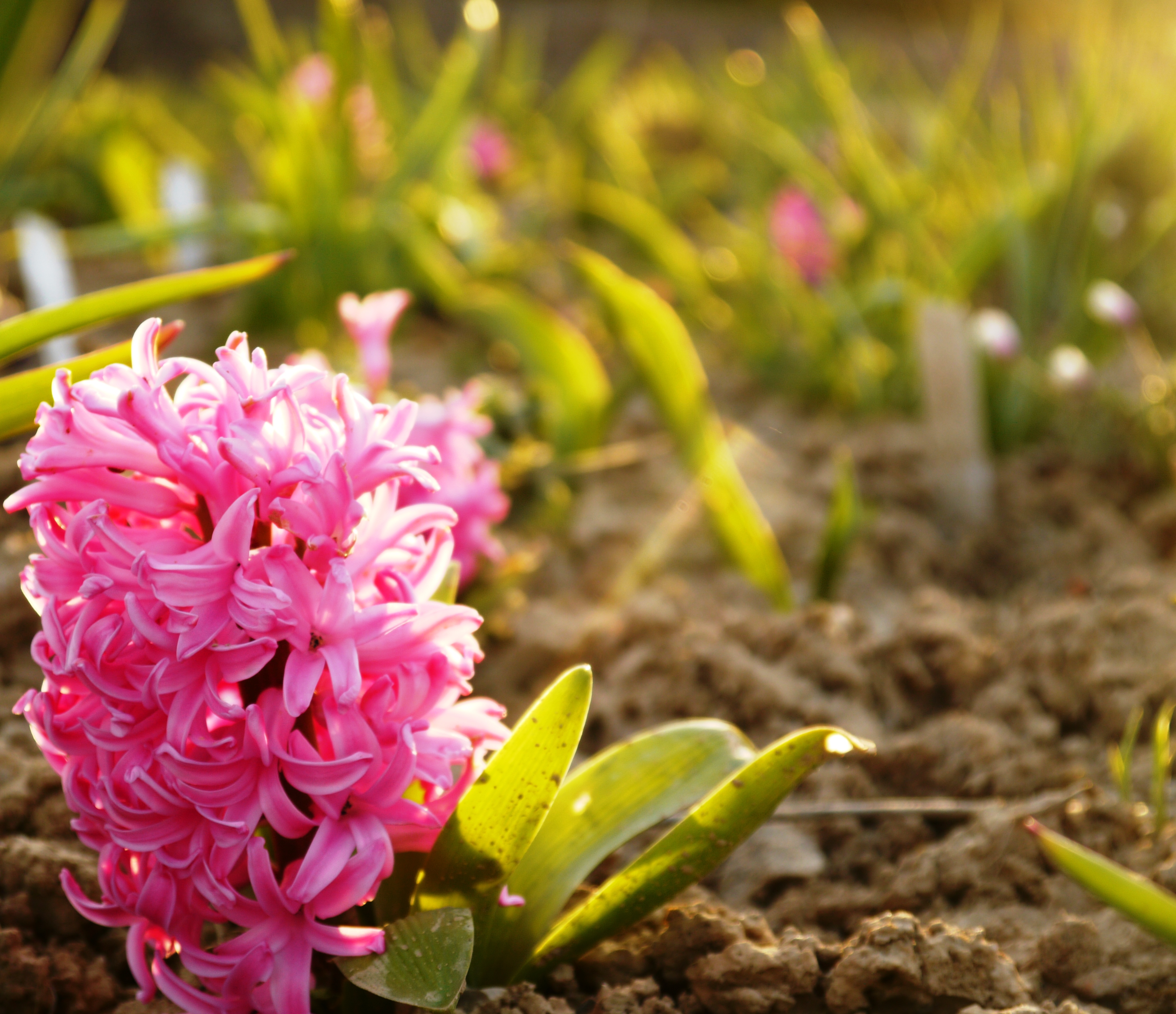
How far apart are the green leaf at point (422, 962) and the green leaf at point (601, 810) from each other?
112 mm

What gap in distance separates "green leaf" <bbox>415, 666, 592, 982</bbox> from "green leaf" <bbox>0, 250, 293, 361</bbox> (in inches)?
20.5

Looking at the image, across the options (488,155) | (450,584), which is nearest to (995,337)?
(450,584)

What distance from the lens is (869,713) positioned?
1.44 meters

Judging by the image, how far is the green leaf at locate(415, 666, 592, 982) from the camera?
0.80 m

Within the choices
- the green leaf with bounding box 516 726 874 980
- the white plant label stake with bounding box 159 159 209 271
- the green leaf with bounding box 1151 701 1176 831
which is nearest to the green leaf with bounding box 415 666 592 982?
the green leaf with bounding box 516 726 874 980

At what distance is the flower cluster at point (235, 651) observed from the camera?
27.3 inches

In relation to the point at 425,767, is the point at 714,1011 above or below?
below

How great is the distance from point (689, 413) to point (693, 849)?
1060 millimetres

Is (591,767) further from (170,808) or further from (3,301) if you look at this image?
(3,301)

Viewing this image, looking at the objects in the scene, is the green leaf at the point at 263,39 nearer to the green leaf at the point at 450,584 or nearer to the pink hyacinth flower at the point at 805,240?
the pink hyacinth flower at the point at 805,240

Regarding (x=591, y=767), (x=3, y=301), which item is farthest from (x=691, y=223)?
(x=591, y=767)

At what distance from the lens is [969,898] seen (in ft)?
3.57

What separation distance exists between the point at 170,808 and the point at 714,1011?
19.3 inches

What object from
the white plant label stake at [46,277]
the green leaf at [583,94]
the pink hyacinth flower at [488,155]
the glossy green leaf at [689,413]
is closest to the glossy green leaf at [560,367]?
the glossy green leaf at [689,413]
